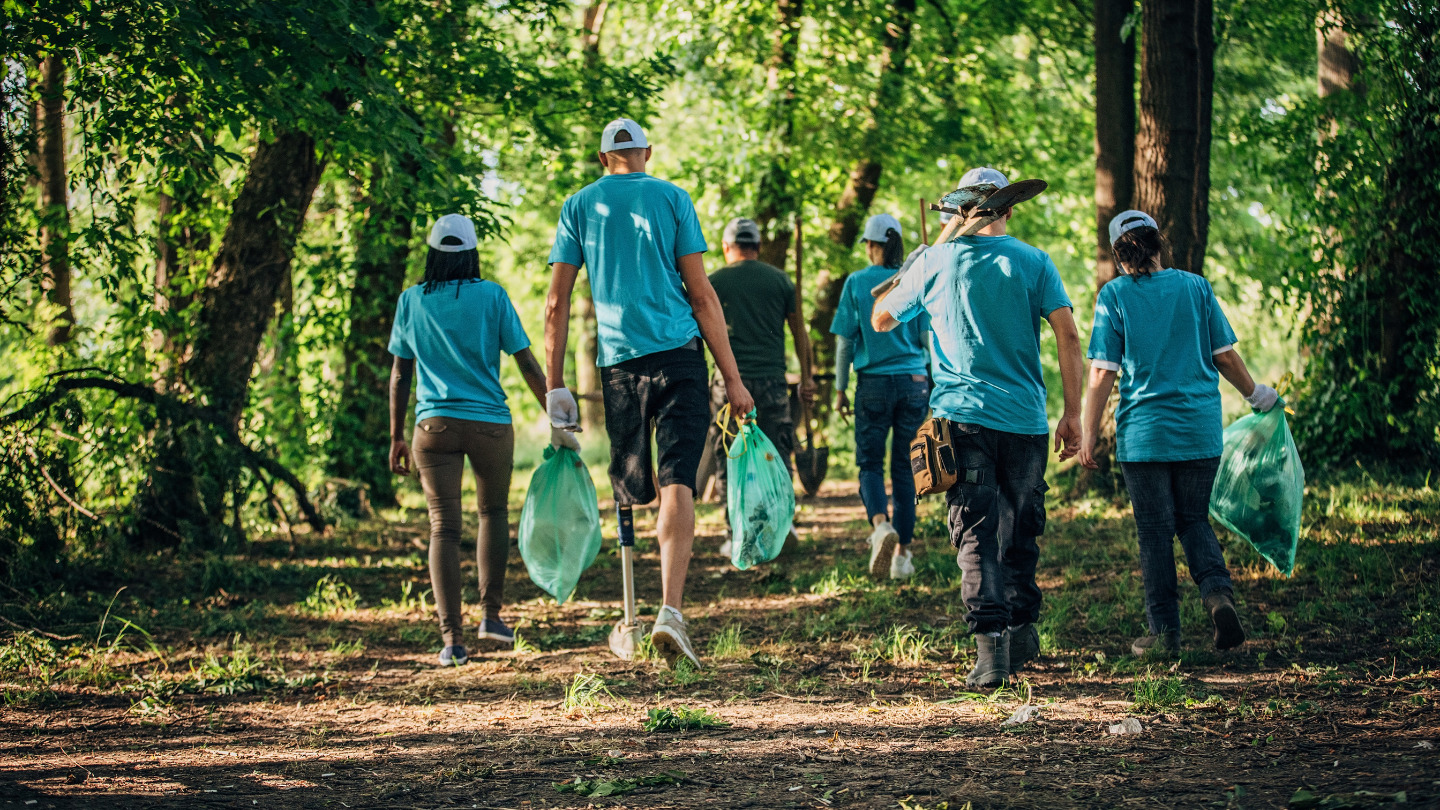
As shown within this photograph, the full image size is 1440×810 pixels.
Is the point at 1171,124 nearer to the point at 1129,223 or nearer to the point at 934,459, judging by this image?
the point at 1129,223

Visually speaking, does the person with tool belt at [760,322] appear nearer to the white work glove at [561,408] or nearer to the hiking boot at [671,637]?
the white work glove at [561,408]

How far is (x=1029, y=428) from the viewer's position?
14.6 feet

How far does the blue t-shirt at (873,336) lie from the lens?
22.3 feet

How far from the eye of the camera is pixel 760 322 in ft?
24.3

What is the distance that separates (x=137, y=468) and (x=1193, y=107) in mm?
7555

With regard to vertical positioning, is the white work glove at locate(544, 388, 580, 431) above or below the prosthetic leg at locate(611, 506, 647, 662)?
above

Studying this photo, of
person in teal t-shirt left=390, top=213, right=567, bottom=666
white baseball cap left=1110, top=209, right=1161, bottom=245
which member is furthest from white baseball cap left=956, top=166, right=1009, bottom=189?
person in teal t-shirt left=390, top=213, right=567, bottom=666

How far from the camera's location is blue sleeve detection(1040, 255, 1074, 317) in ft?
14.5

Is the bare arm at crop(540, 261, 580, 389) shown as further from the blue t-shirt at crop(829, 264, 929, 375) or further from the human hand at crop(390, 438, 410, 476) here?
the blue t-shirt at crop(829, 264, 929, 375)

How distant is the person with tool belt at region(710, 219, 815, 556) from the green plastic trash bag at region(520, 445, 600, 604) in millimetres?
2241

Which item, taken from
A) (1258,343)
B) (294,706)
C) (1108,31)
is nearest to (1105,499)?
(1108,31)

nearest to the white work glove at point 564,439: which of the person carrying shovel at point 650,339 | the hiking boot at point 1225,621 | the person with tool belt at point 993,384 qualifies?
the person carrying shovel at point 650,339

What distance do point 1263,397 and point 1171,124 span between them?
3265 millimetres

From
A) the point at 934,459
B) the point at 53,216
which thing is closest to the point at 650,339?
the point at 934,459
